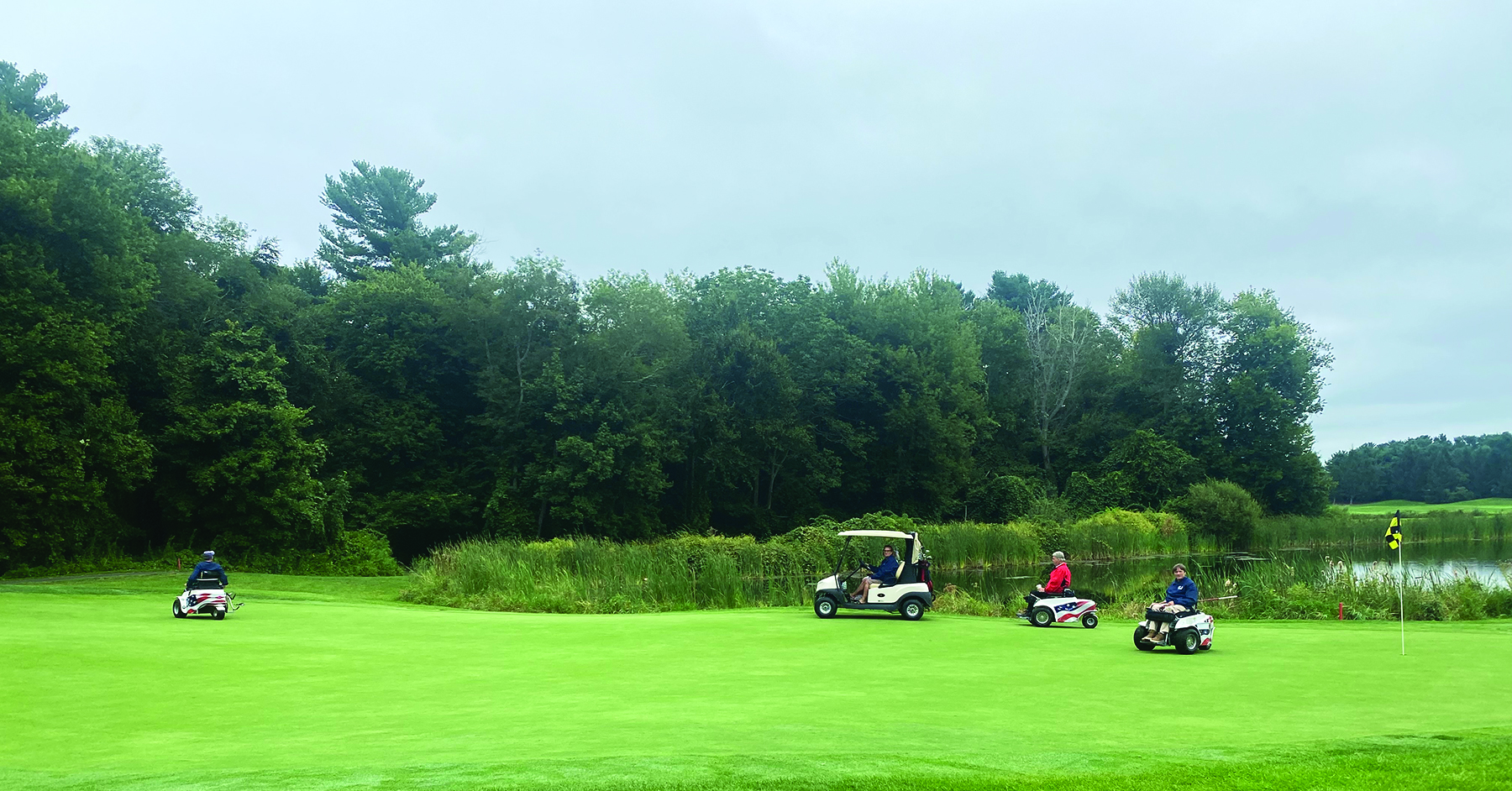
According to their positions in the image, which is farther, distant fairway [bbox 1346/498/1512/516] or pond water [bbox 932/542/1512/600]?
distant fairway [bbox 1346/498/1512/516]

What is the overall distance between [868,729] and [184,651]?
9.91 m

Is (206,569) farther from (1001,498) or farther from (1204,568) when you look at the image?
(1001,498)

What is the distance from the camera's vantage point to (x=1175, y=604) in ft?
50.3

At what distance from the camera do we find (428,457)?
51594mm

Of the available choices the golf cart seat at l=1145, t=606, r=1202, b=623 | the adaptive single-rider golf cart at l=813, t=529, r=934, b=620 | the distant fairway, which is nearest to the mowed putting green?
the golf cart seat at l=1145, t=606, r=1202, b=623

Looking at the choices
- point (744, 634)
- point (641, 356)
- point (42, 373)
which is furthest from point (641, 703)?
point (641, 356)

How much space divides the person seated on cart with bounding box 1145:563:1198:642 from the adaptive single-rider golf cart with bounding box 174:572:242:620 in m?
15.7

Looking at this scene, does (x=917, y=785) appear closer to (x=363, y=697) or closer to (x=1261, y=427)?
(x=363, y=697)

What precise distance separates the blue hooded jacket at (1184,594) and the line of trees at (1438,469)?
2318cm

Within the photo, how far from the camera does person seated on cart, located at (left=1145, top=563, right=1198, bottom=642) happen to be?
1495cm

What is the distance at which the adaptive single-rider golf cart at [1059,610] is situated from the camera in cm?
1933

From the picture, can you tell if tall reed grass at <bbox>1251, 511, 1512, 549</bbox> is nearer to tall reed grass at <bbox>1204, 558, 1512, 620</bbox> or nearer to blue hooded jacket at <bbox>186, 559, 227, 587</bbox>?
tall reed grass at <bbox>1204, 558, 1512, 620</bbox>

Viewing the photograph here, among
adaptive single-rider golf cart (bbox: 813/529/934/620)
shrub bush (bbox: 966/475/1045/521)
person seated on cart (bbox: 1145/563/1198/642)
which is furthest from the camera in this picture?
shrub bush (bbox: 966/475/1045/521)

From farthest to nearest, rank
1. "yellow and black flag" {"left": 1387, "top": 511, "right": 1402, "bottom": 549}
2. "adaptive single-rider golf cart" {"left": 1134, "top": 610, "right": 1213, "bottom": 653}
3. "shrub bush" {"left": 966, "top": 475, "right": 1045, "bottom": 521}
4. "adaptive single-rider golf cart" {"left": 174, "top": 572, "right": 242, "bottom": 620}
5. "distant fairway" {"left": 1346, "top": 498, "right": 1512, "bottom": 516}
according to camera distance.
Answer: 1. "shrub bush" {"left": 966, "top": 475, "right": 1045, "bottom": 521}
2. "distant fairway" {"left": 1346, "top": 498, "right": 1512, "bottom": 516}
3. "adaptive single-rider golf cart" {"left": 174, "top": 572, "right": 242, "bottom": 620}
4. "adaptive single-rider golf cart" {"left": 1134, "top": 610, "right": 1213, "bottom": 653}
5. "yellow and black flag" {"left": 1387, "top": 511, "right": 1402, "bottom": 549}
